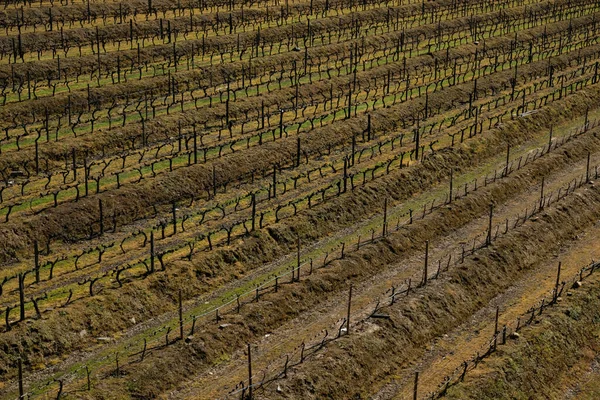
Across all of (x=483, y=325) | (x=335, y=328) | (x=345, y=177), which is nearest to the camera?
(x=335, y=328)

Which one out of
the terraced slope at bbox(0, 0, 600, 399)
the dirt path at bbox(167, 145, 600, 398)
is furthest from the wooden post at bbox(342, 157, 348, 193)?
the dirt path at bbox(167, 145, 600, 398)

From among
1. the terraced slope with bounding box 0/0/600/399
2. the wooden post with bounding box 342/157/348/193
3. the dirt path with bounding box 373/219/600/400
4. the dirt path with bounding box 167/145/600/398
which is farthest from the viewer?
the wooden post with bounding box 342/157/348/193

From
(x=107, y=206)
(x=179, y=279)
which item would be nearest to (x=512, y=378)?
(x=179, y=279)

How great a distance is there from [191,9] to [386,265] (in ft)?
146

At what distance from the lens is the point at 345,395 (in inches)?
1208

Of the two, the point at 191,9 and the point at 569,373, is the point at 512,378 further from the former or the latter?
the point at 191,9

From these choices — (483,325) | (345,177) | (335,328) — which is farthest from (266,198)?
(483,325)

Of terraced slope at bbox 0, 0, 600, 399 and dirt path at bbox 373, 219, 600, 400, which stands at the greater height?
terraced slope at bbox 0, 0, 600, 399

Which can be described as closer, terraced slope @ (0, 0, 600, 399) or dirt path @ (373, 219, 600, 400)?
dirt path @ (373, 219, 600, 400)

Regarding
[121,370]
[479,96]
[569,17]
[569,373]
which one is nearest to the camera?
[121,370]


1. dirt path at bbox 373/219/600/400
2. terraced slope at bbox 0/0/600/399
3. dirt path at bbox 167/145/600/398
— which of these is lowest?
dirt path at bbox 373/219/600/400

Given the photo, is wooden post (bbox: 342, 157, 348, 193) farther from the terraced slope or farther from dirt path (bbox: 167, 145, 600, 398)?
dirt path (bbox: 167, 145, 600, 398)

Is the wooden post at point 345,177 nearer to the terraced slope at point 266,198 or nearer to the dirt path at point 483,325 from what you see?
the terraced slope at point 266,198

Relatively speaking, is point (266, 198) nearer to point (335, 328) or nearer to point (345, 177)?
point (345, 177)
